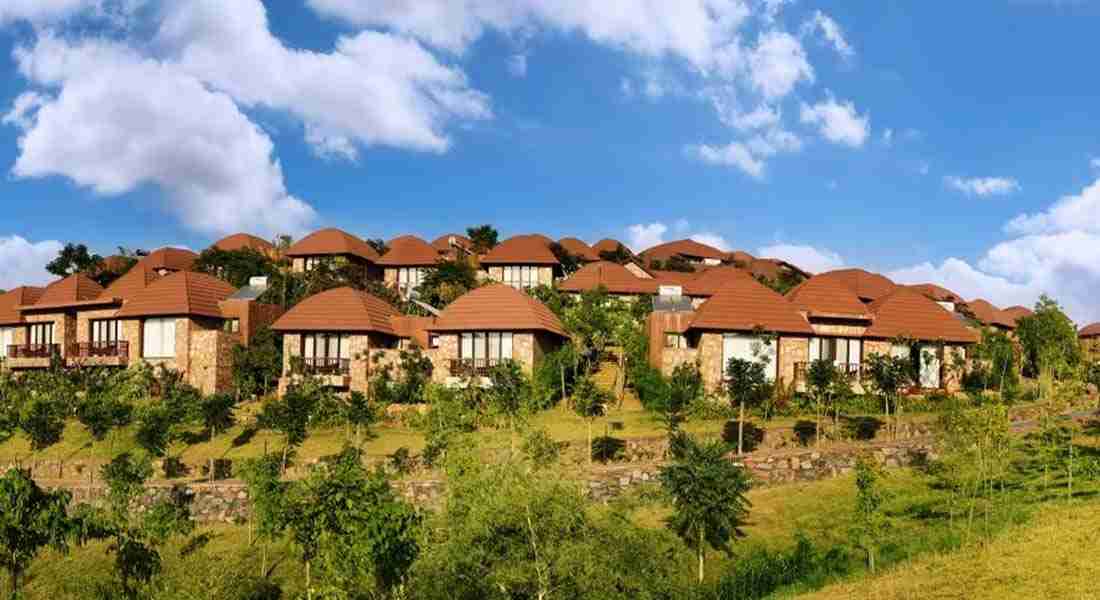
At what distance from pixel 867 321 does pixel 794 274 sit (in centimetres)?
4394

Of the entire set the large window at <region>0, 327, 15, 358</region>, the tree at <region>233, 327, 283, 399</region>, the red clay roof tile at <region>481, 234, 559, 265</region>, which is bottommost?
the tree at <region>233, 327, 283, 399</region>

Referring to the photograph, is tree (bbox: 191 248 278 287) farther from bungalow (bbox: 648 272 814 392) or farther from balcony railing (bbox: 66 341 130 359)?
bungalow (bbox: 648 272 814 392)

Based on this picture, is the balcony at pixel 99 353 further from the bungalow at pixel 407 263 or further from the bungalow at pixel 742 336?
the bungalow at pixel 742 336

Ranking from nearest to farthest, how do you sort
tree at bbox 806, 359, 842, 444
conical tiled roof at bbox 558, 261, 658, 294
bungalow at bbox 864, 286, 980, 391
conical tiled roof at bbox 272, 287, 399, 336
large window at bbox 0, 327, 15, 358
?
tree at bbox 806, 359, 842, 444
bungalow at bbox 864, 286, 980, 391
conical tiled roof at bbox 272, 287, 399, 336
large window at bbox 0, 327, 15, 358
conical tiled roof at bbox 558, 261, 658, 294

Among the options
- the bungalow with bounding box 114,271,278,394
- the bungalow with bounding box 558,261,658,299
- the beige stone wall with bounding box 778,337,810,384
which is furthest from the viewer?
the bungalow with bounding box 558,261,658,299

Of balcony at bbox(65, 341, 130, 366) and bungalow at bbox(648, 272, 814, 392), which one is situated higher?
bungalow at bbox(648, 272, 814, 392)

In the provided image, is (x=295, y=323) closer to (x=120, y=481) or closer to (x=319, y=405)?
(x=319, y=405)

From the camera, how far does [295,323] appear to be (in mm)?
50719

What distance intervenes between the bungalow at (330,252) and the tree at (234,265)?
368 centimetres

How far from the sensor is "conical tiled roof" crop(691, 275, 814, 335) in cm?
4644

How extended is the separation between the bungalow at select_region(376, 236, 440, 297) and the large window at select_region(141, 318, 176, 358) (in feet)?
90.9

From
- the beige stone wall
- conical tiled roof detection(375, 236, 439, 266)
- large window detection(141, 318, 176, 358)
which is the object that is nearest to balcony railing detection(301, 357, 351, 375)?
large window detection(141, 318, 176, 358)

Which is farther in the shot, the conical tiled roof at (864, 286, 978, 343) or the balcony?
the balcony

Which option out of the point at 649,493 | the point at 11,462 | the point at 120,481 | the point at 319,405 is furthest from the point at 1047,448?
the point at 11,462
